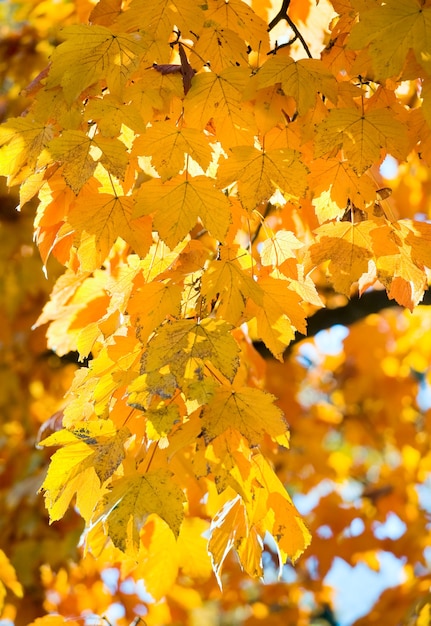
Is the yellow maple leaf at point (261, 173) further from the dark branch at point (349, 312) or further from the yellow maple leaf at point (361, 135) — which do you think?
the dark branch at point (349, 312)

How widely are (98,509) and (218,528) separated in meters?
0.27

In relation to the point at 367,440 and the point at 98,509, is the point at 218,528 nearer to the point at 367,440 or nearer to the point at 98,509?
the point at 98,509

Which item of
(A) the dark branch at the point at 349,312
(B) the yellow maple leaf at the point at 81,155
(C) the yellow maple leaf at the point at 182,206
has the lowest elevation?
(A) the dark branch at the point at 349,312

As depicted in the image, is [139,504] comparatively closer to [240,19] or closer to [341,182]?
[341,182]

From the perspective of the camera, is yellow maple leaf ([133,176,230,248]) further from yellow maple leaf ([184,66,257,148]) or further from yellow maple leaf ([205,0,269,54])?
yellow maple leaf ([205,0,269,54])

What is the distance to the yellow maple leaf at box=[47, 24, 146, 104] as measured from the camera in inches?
40.9

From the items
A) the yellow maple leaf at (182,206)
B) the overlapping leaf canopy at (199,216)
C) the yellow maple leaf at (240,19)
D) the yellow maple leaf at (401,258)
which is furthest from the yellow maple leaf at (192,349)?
the yellow maple leaf at (240,19)

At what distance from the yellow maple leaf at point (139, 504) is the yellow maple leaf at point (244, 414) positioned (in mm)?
94

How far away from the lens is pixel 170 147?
1.02 meters

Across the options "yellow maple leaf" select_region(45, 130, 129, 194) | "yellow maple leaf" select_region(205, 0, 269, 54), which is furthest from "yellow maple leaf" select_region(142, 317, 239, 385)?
"yellow maple leaf" select_region(205, 0, 269, 54)

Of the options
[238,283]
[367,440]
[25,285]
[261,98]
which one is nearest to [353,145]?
[261,98]

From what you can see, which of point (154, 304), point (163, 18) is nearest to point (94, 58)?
point (163, 18)

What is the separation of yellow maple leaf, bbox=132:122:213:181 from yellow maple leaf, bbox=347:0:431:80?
252 millimetres

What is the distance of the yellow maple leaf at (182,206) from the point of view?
3.27 ft
